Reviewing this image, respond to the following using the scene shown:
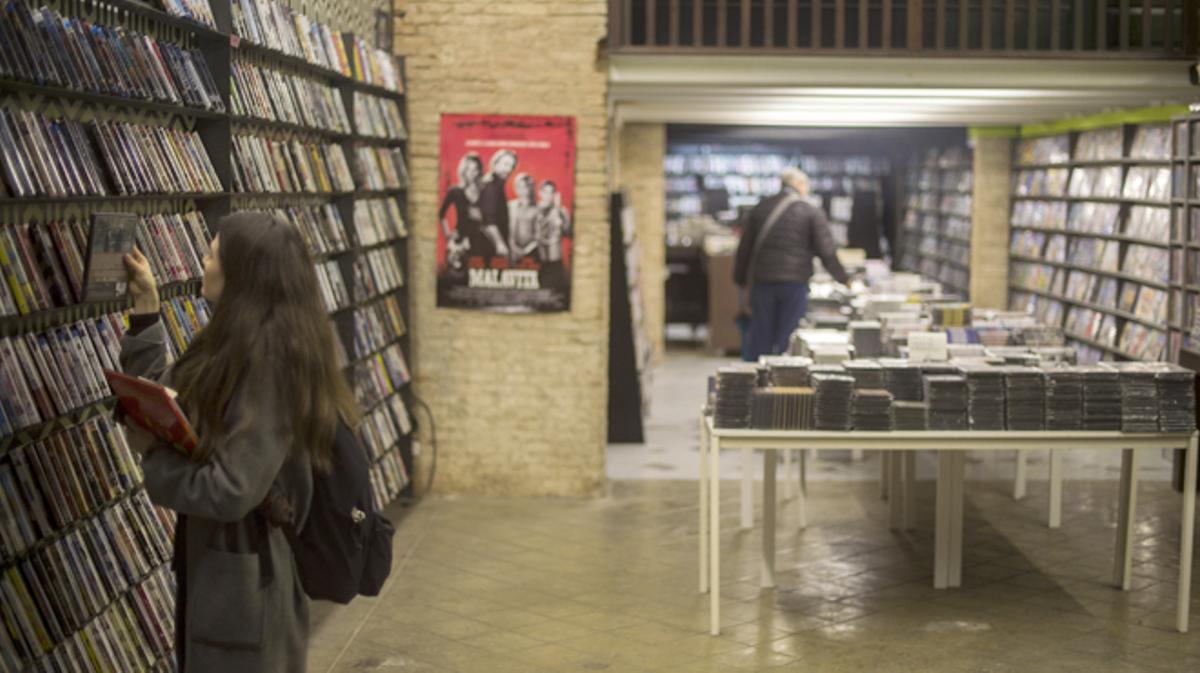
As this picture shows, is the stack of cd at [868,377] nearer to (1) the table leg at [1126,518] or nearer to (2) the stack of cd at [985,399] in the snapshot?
(2) the stack of cd at [985,399]

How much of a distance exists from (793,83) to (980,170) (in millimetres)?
7684

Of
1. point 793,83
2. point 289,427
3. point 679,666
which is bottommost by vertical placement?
point 679,666

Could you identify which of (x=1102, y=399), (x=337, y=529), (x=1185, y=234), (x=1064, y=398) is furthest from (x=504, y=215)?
(x=337, y=529)

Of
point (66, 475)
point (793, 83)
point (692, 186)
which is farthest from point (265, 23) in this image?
point (692, 186)

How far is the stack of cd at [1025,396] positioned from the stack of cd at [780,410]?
2.66 feet

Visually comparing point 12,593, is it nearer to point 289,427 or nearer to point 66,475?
point 66,475

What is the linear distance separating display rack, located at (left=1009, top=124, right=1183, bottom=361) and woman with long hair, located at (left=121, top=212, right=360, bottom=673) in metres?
8.36

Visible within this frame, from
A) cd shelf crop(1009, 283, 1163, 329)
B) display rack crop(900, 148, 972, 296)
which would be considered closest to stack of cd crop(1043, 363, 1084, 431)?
cd shelf crop(1009, 283, 1163, 329)

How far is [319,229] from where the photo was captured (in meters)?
6.50

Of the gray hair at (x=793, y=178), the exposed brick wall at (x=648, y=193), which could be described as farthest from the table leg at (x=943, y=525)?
the exposed brick wall at (x=648, y=193)

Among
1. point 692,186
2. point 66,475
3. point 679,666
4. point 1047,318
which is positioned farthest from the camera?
point 692,186

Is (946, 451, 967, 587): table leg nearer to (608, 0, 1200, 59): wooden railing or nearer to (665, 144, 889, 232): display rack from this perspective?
(608, 0, 1200, 59): wooden railing

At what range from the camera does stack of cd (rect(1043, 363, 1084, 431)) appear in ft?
19.6

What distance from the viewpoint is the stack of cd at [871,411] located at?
593 centimetres
